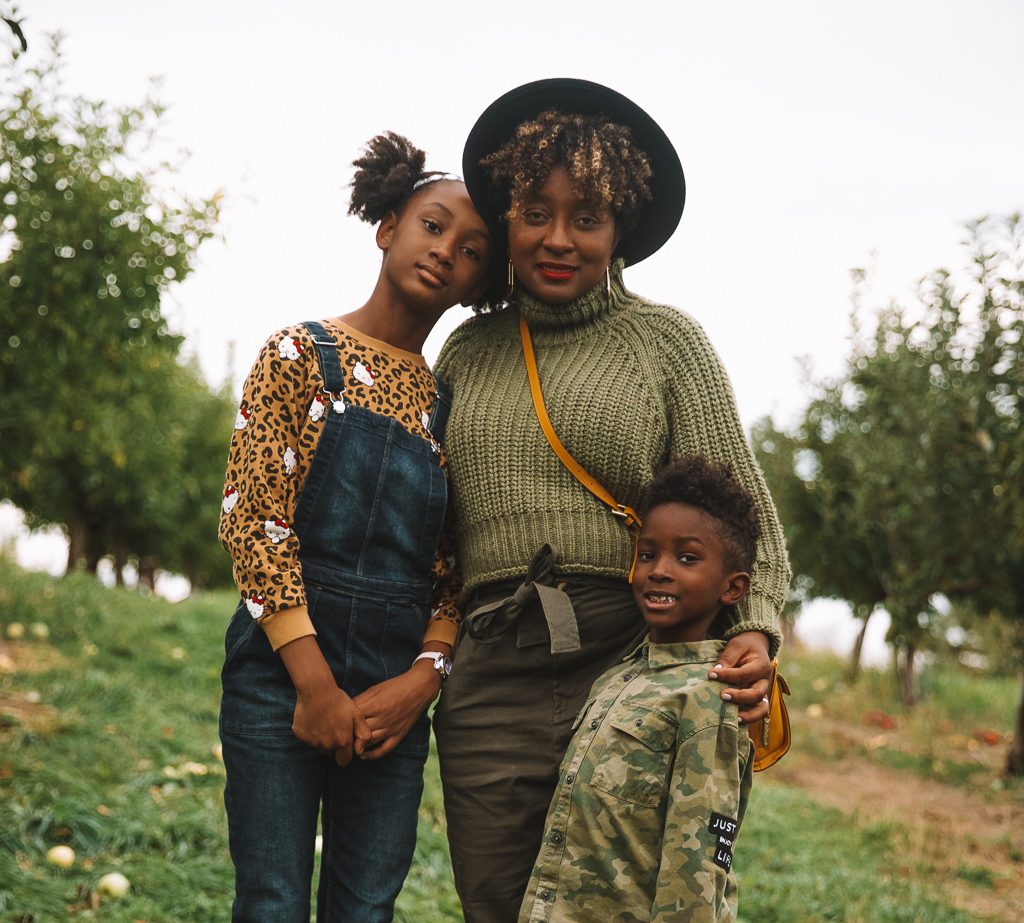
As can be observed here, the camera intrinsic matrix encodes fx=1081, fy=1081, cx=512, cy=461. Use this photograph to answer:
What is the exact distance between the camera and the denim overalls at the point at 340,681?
7.54 ft


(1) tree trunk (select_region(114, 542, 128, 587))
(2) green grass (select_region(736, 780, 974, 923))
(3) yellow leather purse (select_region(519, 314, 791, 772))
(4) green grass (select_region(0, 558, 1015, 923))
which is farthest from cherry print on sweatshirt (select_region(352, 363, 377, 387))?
(1) tree trunk (select_region(114, 542, 128, 587))

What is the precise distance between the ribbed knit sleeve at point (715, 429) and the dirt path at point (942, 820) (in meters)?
3.31

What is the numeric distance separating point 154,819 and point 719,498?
3014 mm

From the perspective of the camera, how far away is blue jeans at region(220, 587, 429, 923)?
2.29 meters

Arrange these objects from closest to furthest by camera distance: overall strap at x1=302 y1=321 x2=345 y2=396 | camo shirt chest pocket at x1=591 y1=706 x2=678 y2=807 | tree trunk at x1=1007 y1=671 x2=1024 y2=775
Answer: camo shirt chest pocket at x1=591 y1=706 x2=678 y2=807 < overall strap at x1=302 y1=321 x2=345 y2=396 < tree trunk at x1=1007 y1=671 x2=1024 y2=775

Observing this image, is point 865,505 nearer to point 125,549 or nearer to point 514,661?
point 514,661

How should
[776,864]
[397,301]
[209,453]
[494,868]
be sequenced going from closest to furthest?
[494,868] < [397,301] < [776,864] < [209,453]

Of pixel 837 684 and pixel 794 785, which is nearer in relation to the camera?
pixel 794 785

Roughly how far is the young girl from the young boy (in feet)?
1.36

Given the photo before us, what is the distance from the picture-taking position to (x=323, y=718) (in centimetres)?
227

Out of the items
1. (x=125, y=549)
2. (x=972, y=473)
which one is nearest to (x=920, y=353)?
(x=972, y=473)

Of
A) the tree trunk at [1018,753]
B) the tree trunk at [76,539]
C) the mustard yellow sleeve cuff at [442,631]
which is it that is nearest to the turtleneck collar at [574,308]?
the mustard yellow sleeve cuff at [442,631]

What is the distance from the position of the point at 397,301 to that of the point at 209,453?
756 inches

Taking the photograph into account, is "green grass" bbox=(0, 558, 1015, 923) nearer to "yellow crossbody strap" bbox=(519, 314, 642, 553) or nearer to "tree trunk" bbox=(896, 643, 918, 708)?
"yellow crossbody strap" bbox=(519, 314, 642, 553)
